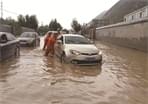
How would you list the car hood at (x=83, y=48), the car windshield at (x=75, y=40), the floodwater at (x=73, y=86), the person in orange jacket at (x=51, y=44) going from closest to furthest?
the floodwater at (x=73, y=86) → the car hood at (x=83, y=48) → the car windshield at (x=75, y=40) → the person in orange jacket at (x=51, y=44)

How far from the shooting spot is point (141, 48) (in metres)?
21.7

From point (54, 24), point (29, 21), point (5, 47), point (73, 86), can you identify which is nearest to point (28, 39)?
point (5, 47)

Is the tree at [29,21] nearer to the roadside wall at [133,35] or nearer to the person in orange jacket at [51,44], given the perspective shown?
the roadside wall at [133,35]

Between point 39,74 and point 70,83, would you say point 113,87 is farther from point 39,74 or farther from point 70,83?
point 39,74

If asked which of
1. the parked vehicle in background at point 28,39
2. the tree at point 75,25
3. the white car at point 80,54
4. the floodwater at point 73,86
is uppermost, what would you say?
the tree at point 75,25

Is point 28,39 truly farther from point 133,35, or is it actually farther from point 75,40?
point 75,40

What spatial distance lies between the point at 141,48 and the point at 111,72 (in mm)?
10911

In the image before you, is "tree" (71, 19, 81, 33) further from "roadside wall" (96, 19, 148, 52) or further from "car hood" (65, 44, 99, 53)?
"car hood" (65, 44, 99, 53)

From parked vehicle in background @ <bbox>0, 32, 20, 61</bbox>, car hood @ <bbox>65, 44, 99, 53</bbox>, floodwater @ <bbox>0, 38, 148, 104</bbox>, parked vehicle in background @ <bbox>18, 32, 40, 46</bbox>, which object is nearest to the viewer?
floodwater @ <bbox>0, 38, 148, 104</bbox>

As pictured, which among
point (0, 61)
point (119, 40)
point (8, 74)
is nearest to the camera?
point (8, 74)

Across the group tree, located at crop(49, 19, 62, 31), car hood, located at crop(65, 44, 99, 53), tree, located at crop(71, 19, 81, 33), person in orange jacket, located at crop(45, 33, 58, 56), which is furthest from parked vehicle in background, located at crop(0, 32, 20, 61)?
tree, located at crop(49, 19, 62, 31)

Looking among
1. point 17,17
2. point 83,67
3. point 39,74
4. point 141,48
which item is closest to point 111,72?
point 83,67

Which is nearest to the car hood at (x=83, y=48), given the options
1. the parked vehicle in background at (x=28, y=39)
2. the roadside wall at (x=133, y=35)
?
the roadside wall at (x=133, y=35)

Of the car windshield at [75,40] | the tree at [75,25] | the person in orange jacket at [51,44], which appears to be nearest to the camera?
the car windshield at [75,40]
